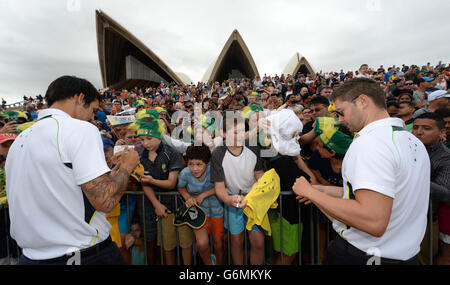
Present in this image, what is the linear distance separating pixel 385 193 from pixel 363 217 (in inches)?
6.6

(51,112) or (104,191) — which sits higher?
(51,112)

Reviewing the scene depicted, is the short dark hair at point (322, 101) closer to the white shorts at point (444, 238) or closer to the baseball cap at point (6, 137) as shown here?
the white shorts at point (444, 238)

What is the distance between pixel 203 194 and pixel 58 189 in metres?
1.51

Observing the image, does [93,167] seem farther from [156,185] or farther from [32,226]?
[156,185]

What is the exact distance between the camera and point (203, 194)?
8.47ft

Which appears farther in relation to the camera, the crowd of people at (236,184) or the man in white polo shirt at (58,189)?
the crowd of people at (236,184)

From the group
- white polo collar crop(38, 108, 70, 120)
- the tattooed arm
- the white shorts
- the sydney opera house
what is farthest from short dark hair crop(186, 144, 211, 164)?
the sydney opera house

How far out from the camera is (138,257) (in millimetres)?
2861

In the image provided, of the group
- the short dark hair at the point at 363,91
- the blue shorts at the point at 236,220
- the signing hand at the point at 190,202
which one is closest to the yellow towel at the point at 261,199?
the blue shorts at the point at 236,220

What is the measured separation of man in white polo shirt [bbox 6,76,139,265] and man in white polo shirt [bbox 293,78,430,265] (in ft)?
4.58

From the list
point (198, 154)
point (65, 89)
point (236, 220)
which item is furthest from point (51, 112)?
point (236, 220)

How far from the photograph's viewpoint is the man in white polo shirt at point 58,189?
1.31m

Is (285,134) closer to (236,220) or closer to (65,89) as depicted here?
(236,220)

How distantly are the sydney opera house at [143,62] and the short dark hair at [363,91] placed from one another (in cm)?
3369
